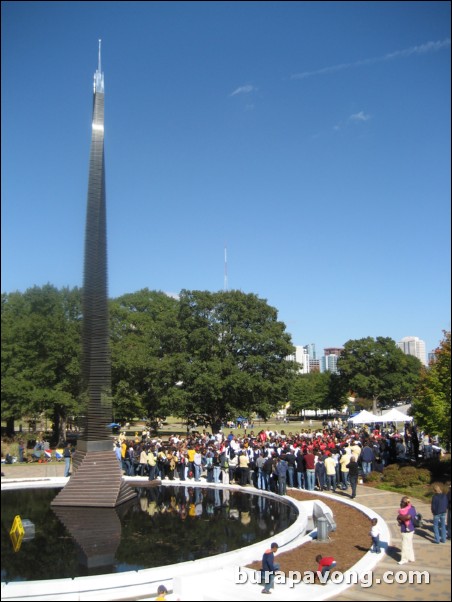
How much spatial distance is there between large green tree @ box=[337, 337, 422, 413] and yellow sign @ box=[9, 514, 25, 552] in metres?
65.4

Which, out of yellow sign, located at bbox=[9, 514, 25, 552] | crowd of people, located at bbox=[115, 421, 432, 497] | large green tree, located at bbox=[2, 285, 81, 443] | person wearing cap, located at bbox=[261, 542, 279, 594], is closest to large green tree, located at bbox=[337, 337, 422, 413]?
crowd of people, located at bbox=[115, 421, 432, 497]

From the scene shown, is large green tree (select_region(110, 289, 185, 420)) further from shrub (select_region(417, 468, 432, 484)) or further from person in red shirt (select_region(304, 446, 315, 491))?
shrub (select_region(417, 468, 432, 484))

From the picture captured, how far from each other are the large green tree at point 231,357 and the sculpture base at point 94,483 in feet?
80.2

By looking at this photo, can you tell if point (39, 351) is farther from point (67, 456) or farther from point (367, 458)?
point (367, 458)

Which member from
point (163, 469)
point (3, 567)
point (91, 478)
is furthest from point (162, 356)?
point (3, 567)

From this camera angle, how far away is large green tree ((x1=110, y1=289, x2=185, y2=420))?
4300 centimetres

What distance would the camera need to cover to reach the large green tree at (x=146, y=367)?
141 feet

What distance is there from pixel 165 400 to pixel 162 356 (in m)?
6.48

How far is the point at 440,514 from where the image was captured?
34.8 feet

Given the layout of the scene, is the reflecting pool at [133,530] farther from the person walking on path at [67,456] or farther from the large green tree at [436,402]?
the large green tree at [436,402]

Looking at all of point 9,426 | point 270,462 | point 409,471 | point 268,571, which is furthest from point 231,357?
point 268,571

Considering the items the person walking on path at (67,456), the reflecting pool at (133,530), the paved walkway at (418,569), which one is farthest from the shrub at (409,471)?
the person walking on path at (67,456)

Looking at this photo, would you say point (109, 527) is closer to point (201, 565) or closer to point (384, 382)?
point (201, 565)

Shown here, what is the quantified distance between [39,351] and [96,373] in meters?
5.96
